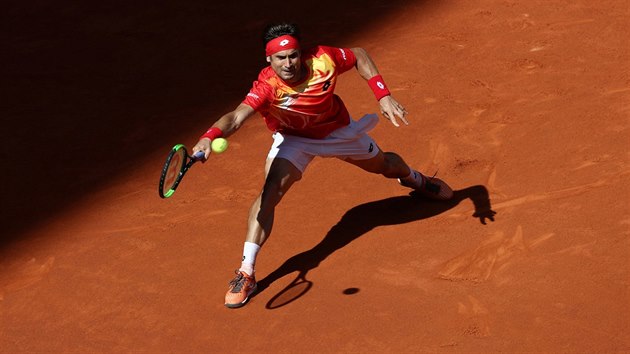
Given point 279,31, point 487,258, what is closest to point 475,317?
point 487,258

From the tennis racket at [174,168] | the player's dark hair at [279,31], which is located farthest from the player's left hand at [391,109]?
the tennis racket at [174,168]

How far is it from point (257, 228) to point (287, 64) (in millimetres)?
1212

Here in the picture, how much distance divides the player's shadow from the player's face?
144 cm

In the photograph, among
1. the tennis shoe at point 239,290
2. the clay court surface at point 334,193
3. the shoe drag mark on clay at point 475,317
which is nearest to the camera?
the shoe drag mark on clay at point 475,317

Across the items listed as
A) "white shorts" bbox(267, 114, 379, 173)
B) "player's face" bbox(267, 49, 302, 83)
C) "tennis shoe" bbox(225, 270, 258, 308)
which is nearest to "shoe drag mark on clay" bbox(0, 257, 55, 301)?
"tennis shoe" bbox(225, 270, 258, 308)

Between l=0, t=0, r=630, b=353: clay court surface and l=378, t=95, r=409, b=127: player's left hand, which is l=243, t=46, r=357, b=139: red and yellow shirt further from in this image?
l=0, t=0, r=630, b=353: clay court surface

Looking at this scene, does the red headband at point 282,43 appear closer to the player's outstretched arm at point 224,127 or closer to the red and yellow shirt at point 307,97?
the red and yellow shirt at point 307,97

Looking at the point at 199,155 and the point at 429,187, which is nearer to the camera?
the point at 199,155

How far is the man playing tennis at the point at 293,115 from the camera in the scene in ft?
27.4

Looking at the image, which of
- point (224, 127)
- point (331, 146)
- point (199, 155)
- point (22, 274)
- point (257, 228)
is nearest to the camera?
point (199, 155)

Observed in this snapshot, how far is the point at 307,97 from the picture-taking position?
848cm

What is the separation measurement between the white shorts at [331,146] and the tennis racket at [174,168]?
2.90ft

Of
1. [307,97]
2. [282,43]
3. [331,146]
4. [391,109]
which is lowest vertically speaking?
[331,146]

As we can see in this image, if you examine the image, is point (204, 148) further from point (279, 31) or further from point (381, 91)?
point (381, 91)
